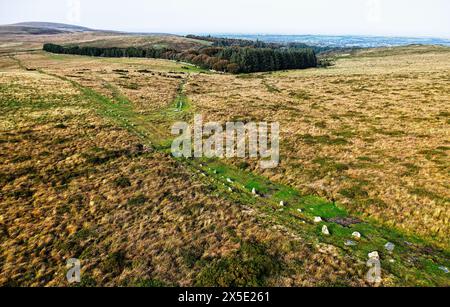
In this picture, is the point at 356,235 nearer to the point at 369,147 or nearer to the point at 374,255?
the point at 374,255

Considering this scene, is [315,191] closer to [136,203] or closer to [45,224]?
[136,203]

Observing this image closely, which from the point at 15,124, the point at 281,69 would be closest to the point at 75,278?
the point at 15,124

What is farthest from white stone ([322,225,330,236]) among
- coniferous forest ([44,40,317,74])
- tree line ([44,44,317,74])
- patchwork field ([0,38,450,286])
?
coniferous forest ([44,40,317,74])

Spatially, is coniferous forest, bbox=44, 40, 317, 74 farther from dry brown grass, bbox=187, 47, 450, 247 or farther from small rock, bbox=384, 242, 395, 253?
small rock, bbox=384, 242, 395, 253

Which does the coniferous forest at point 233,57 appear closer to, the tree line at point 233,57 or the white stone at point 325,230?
the tree line at point 233,57

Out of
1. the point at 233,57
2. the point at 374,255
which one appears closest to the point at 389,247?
the point at 374,255

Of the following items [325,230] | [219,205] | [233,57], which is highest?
[233,57]
